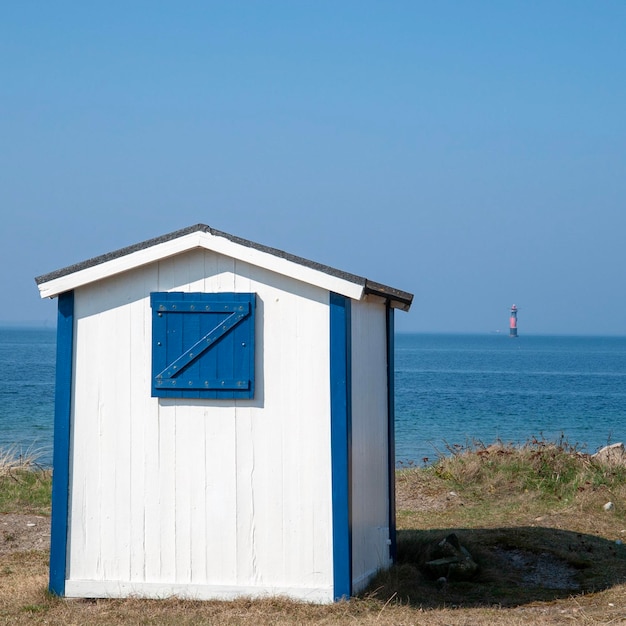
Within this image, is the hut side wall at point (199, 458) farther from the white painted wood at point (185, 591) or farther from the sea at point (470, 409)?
the sea at point (470, 409)

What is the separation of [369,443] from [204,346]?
186cm

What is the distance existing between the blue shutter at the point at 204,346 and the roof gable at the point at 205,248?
1.16ft

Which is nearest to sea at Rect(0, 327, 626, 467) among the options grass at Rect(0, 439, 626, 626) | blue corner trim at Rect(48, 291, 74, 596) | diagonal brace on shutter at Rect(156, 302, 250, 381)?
grass at Rect(0, 439, 626, 626)

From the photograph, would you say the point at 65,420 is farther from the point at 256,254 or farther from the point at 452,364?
the point at 452,364

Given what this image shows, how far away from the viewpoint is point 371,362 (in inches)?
343

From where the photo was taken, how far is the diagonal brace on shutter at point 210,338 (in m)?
7.72

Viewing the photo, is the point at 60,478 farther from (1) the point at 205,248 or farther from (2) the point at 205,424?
(1) the point at 205,248

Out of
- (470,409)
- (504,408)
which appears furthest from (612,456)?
(504,408)

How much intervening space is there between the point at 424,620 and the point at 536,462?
6967 millimetres

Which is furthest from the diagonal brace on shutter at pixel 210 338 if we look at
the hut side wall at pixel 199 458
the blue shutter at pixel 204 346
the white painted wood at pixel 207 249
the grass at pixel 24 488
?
the grass at pixel 24 488

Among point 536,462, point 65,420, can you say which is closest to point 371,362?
point 65,420

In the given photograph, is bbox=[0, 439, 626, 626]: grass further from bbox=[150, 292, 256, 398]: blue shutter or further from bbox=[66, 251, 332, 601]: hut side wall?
bbox=[150, 292, 256, 398]: blue shutter

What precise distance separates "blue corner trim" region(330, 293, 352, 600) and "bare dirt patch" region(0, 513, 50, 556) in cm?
433

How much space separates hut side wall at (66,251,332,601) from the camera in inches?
302
